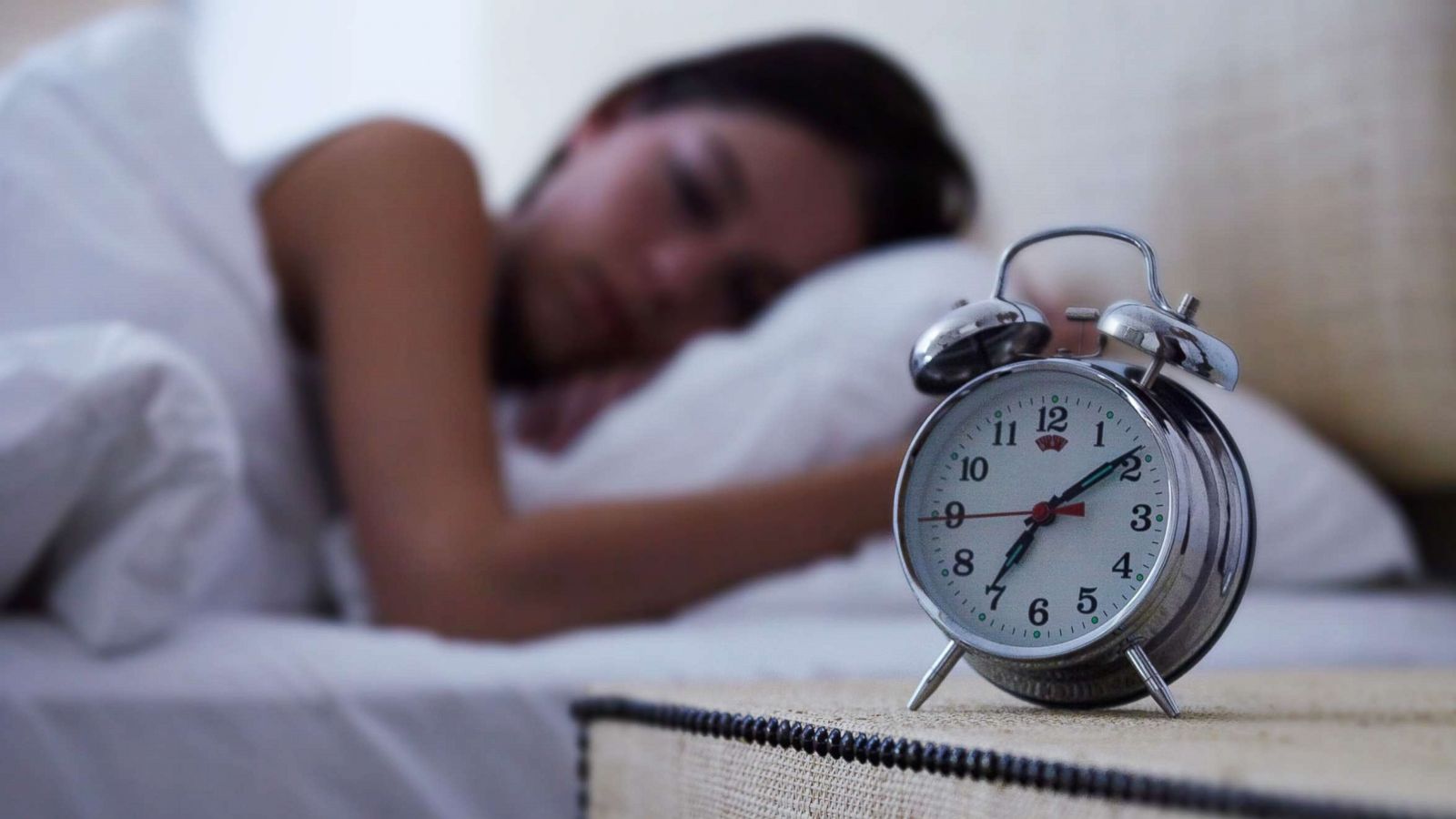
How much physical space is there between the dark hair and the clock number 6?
1109 mm

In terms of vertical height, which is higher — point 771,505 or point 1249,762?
point 1249,762

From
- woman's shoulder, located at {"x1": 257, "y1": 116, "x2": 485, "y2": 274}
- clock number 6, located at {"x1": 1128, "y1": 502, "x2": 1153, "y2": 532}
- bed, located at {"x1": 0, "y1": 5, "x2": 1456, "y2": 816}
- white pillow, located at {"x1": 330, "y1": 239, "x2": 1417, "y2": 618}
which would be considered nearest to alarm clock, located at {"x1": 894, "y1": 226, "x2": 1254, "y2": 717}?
clock number 6, located at {"x1": 1128, "y1": 502, "x2": 1153, "y2": 532}

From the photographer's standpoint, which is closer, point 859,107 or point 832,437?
point 832,437

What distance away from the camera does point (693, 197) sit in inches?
55.7

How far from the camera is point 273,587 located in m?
1.07

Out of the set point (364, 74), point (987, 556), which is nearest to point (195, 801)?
point (987, 556)

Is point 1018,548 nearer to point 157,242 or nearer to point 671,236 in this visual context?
point 157,242

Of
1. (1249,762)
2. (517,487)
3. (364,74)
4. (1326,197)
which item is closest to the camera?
(1249,762)

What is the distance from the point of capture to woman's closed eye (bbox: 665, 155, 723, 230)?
1.42m

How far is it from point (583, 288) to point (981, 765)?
1.12 metres

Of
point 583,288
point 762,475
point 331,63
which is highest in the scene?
point 331,63

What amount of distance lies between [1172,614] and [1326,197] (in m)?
0.92

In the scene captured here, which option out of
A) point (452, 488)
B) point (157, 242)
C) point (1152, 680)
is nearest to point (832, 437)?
point (452, 488)

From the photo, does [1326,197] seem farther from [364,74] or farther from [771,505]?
[364,74]
